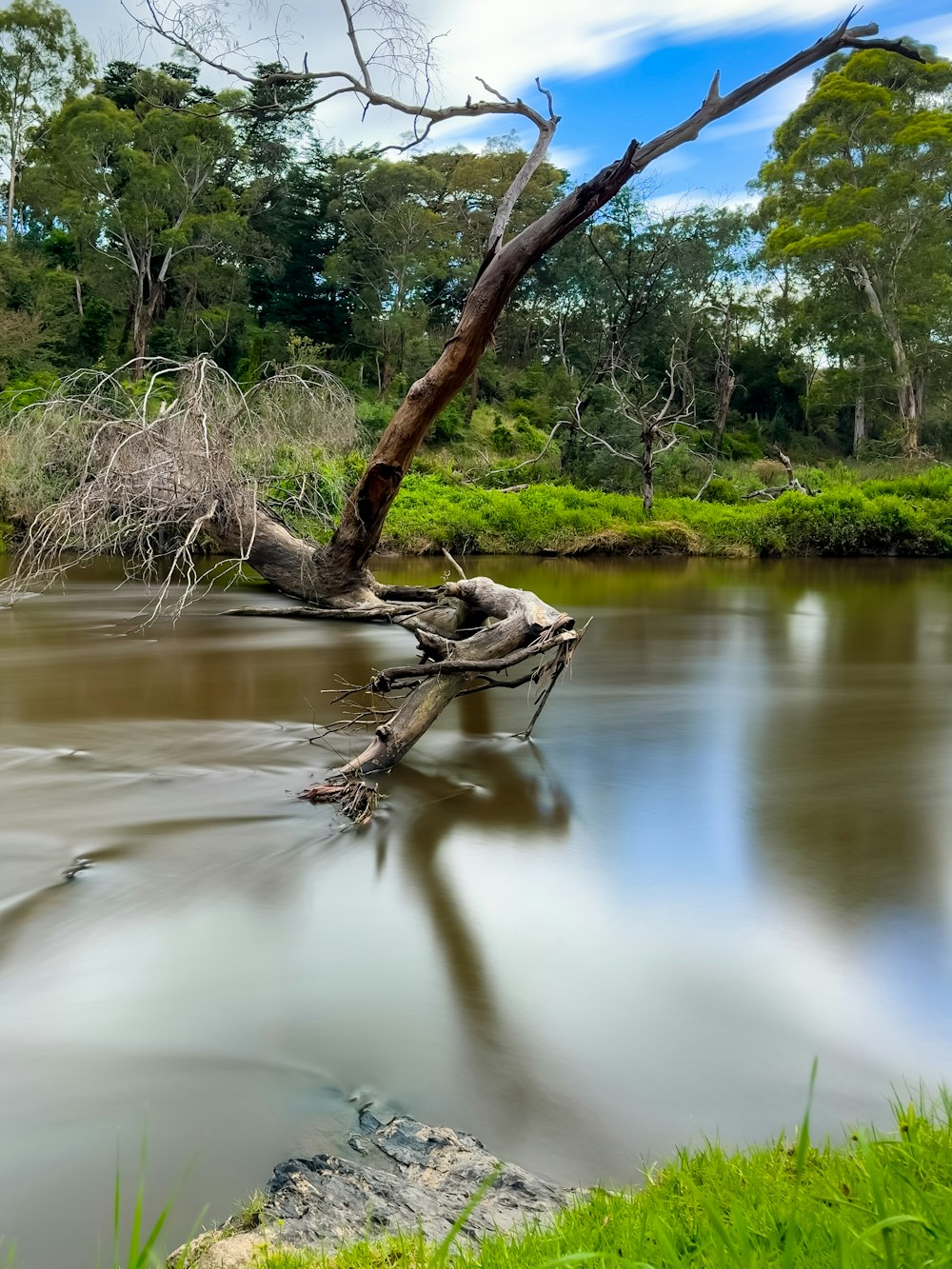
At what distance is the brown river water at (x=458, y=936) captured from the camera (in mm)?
2785

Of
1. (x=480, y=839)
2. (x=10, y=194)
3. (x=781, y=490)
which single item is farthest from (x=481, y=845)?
(x=10, y=194)

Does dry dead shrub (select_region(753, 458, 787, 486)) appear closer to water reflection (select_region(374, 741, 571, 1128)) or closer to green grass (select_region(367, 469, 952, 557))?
green grass (select_region(367, 469, 952, 557))

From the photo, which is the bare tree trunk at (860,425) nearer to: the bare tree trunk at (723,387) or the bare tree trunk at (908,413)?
the bare tree trunk at (908,413)

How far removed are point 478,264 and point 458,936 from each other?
127ft

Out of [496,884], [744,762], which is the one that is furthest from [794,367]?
[496,884]

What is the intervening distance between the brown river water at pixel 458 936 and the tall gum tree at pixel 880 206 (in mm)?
30465

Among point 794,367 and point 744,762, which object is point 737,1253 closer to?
point 744,762

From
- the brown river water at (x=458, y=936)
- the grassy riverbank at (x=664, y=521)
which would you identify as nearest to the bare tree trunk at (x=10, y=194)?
the grassy riverbank at (x=664, y=521)

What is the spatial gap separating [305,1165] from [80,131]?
1610 inches

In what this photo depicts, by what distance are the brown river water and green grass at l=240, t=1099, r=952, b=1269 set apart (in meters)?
0.44

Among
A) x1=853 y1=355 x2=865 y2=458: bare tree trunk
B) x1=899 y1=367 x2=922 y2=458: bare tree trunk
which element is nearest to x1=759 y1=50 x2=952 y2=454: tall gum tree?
x1=899 y1=367 x2=922 y2=458: bare tree trunk

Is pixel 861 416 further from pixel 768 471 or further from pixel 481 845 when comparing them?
pixel 481 845

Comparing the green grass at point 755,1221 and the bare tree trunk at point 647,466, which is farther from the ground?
the bare tree trunk at point 647,466

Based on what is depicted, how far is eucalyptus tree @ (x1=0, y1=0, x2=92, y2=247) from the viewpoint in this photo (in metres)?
41.1
